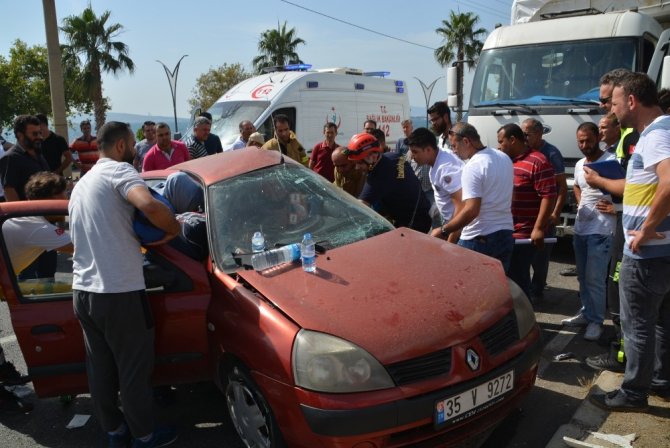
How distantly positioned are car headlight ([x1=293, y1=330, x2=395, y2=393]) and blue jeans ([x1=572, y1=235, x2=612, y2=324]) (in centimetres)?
273

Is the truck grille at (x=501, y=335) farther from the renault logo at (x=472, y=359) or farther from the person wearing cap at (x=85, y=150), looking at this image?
the person wearing cap at (x=85, y=150)

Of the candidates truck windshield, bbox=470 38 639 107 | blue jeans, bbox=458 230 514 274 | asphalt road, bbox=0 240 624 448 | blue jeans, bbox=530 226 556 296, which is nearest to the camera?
asphalt road, bbox=0 240 624 448

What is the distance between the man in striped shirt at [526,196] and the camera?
178 inches

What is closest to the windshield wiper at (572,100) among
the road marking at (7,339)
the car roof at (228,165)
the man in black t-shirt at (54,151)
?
the car roof at (228,165)

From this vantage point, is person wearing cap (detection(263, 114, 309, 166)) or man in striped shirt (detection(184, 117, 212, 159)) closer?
person wearing cap (detection(263, 114, 309, 166))

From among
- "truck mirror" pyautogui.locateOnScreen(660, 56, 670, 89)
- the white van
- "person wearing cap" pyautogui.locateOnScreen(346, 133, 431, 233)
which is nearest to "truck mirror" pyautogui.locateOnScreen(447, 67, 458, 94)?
"truck mirror" pyautogui.locateOnScreen(660, 56, 670, 89)

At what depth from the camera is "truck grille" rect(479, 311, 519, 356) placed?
2734 mm

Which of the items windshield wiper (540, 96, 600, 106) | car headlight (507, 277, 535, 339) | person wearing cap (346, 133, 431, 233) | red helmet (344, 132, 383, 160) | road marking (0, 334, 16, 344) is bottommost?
road marking (0, 334, 16, 344)

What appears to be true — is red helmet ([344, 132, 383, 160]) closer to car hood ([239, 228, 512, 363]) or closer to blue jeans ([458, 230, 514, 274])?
blue jeans ([458, 230, 514, 274])

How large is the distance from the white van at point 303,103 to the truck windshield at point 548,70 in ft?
13.5

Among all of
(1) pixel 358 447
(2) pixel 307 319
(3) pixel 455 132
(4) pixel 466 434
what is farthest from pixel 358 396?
(3) pixel 455 132

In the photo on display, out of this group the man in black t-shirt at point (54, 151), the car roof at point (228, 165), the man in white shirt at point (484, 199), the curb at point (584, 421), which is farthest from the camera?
the man in black t-shirt at point (54, 151)

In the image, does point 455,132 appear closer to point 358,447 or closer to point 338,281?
point 338,281

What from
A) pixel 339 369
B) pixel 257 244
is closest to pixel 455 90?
pixel 257 244
